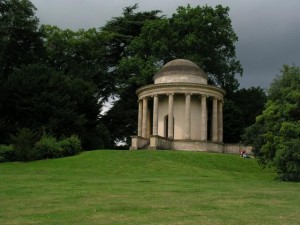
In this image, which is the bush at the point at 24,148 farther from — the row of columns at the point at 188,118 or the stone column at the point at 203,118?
the stone column at the point at 203,118

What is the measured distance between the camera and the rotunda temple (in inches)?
1927

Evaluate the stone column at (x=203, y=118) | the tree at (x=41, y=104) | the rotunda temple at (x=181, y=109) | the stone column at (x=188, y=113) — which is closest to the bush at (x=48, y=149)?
the tree at (x=41, y=104)

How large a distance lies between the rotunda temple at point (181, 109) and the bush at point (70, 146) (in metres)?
6.61

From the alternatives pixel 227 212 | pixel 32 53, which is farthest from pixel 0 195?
pixel 32 53

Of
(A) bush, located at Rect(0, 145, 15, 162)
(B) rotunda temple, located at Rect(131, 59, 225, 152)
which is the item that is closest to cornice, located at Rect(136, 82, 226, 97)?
(B) rotunda temple, located at Rect(131, 59, 225, 152)

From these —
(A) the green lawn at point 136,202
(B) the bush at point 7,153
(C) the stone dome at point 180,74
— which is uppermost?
(C) the stone dome at point 180,74

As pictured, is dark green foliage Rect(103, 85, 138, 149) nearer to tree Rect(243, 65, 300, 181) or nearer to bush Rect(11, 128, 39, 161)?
bush Rect(11, 128, 39, 161)

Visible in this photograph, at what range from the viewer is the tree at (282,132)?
2908 cm

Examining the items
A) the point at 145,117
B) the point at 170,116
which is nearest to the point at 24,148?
the point at 170,116

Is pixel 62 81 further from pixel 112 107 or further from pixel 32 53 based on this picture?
pixel 112 107

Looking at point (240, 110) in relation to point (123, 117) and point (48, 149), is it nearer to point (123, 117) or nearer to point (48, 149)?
point (123, 117)

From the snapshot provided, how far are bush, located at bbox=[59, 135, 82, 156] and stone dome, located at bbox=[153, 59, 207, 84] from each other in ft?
42.5

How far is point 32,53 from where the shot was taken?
57.8 metres

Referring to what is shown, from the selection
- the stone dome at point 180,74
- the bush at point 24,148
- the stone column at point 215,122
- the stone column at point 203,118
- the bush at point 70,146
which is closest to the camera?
the bush at point 24,148
